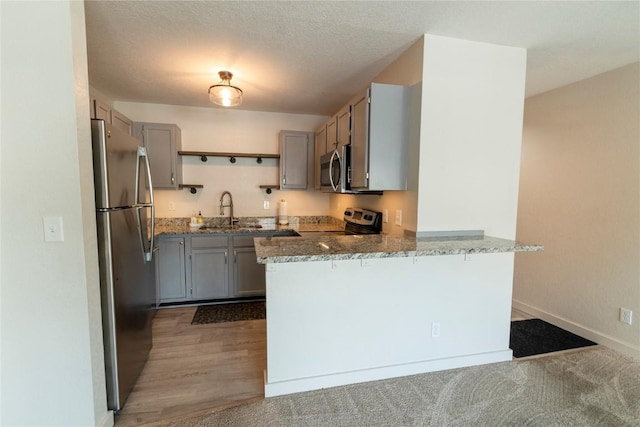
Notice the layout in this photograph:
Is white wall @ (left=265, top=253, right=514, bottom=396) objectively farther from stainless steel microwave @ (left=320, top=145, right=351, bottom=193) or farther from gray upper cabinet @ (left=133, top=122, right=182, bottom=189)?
gray upper cabinet @ (left=133, top=122, right=182, bottom=189)

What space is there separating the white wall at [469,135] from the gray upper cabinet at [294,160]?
80.9 inches

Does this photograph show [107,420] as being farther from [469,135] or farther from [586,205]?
[586,205]

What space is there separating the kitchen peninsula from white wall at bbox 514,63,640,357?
3.68 ft

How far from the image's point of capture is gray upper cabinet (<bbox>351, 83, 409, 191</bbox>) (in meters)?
2.10

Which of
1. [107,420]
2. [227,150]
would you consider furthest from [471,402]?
[227,150]

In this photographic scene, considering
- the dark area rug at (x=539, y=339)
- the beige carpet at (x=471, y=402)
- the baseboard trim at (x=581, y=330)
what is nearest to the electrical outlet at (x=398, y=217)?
the beige carpet at (x=471, y=402)

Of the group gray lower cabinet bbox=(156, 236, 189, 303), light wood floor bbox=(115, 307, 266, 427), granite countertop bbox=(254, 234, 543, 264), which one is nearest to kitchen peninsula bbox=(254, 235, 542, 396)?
granite countertop bbox=(254, 234, 543, 264)

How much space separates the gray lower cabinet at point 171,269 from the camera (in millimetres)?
3275

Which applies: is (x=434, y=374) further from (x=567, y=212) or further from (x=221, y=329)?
(x=567, y=212)

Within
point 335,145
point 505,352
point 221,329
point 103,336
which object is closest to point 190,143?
point 335,145

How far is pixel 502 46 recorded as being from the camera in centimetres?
217

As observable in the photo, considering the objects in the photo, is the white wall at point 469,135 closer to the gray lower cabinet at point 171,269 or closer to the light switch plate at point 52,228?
the light switch plate at point 52,228

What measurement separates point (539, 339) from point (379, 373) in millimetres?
1758

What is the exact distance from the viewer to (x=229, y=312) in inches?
126
